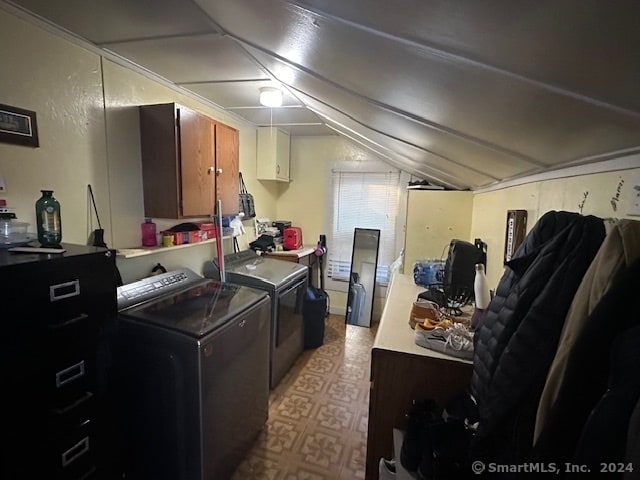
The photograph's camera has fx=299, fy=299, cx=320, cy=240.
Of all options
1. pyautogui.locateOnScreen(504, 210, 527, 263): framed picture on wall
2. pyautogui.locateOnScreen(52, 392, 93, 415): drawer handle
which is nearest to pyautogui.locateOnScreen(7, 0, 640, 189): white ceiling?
pyautogui.locateOnScreen(504, 210, 527, 263): framed picture on wall

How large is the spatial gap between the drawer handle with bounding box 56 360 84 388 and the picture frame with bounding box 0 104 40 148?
41.6 inches

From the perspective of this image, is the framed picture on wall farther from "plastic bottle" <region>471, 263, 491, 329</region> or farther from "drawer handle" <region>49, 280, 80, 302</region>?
"drawer handle" <region>49, 280, 80, 302</region>

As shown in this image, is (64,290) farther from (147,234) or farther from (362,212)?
(362,212)

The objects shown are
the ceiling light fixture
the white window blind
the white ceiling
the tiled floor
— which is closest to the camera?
the white ceiling

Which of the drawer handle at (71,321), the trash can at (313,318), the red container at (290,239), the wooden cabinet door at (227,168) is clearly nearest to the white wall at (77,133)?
the wooden cabinet door at (227,168)

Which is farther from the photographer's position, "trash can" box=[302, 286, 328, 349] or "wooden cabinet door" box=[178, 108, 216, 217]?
"trash can" box=[302, 286, 328, 349]

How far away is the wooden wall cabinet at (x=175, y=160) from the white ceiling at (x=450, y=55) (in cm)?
37

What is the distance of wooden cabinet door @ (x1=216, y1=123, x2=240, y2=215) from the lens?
95.7 inches

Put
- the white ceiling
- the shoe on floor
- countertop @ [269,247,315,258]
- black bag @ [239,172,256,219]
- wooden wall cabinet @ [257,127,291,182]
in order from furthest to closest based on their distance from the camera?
wooden wall cabinet @ [257,127,291,182]
countertop @ [269,247,315,258]
black bag @ [239,172,256,219]
the shoe on floor
the white ceiling

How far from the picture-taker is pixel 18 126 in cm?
139

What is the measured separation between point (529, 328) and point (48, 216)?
199cm

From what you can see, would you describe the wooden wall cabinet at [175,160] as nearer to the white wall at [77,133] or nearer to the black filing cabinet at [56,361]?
the white wall at [77,133]

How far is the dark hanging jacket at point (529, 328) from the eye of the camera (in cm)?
77

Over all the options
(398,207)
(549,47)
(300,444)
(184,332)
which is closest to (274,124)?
(398,207)
